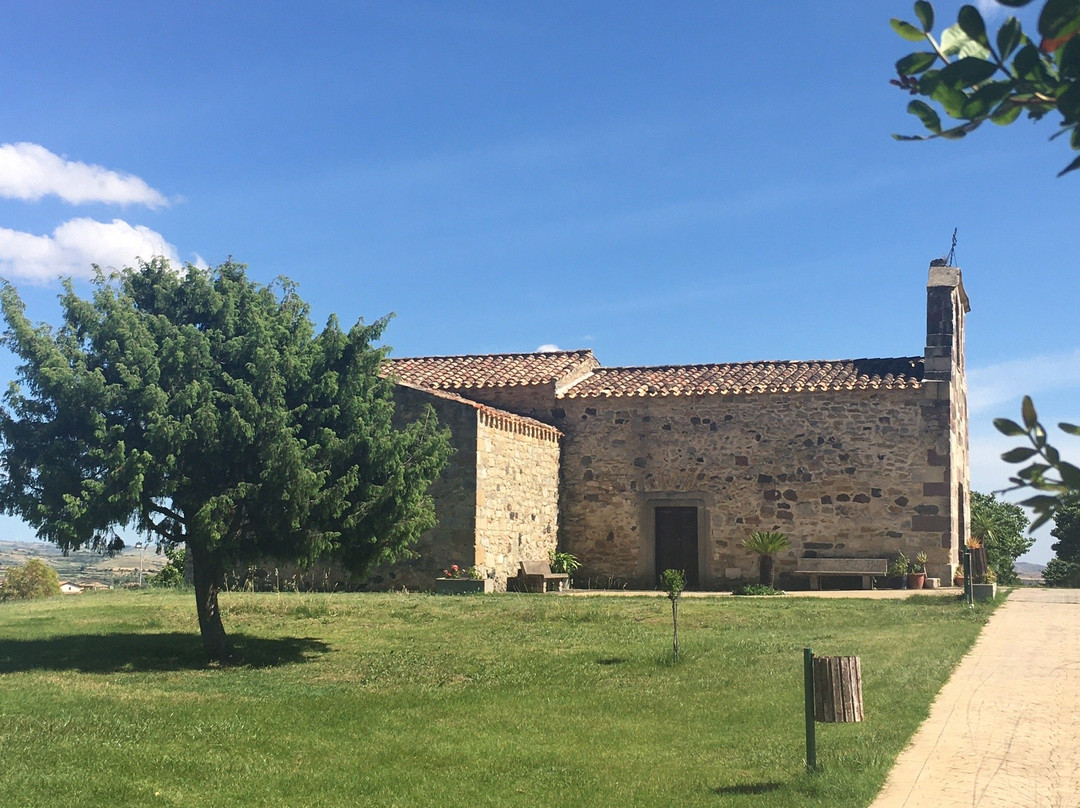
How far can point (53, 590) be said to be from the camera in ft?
97.6

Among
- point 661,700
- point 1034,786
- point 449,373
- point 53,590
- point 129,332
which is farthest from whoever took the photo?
point 53,590

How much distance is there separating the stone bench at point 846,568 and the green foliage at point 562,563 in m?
4.96

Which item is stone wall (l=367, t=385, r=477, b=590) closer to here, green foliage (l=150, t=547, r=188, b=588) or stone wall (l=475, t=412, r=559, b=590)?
stone wall (l=475, t=412, r=559, b=590)

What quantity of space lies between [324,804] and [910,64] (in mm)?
6387

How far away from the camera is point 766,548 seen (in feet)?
74.0

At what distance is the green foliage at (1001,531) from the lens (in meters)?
26.0

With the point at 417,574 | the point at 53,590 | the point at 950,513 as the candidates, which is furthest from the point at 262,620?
the point at 53,590

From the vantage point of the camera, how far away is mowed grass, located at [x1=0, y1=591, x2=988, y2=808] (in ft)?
24.3

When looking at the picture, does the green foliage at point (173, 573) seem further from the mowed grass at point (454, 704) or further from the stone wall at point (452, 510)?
the mowed grass at point (454, 704)

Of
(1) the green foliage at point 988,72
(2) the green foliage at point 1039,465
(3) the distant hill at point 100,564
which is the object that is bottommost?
(3) the distant hill at point 100,564

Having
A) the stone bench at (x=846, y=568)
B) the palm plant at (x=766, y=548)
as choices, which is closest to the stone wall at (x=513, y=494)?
the palm plant at (x=766, y=548)

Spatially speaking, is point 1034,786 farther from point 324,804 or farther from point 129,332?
point 129,332

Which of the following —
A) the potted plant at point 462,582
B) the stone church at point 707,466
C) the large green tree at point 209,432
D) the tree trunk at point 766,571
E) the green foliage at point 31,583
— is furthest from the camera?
the green foliage at point 31,583

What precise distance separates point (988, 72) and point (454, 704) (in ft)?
30.2
